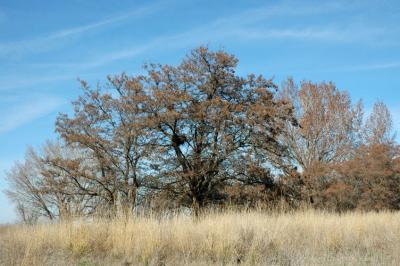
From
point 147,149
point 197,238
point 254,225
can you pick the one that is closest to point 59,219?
point 197,238

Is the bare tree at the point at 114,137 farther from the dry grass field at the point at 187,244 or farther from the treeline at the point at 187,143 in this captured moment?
the dry grass field at the point at 187,244

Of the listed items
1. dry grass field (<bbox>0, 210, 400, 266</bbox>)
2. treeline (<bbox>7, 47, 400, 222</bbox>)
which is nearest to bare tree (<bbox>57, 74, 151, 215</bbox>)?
treeline (<bbox>7, 47, 400, 222</bbox>)

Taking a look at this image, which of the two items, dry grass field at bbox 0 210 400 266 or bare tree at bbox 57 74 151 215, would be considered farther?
bare tree at bbox 57 74 151 215

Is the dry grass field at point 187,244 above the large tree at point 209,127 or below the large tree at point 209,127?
below

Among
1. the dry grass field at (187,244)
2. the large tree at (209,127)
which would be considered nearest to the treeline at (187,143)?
the large tree at (209,127)

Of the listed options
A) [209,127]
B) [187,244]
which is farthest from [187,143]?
[187,244]

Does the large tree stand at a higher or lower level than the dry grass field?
higher

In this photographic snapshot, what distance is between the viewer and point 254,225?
1021 centimetres

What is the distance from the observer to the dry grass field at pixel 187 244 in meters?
7.61

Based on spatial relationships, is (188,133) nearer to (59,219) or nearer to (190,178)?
(190,178)

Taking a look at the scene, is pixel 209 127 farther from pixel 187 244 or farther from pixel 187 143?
pixel 187 244

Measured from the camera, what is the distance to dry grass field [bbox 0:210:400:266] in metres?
7.61

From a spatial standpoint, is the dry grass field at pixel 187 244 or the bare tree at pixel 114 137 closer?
the dry grass field at pixel 187 244

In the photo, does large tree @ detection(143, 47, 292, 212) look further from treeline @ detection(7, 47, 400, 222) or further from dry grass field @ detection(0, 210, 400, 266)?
dry grass field @ detection(0, 210, 400, 266)
